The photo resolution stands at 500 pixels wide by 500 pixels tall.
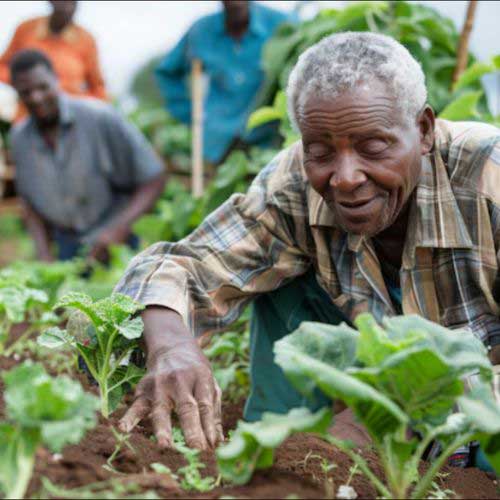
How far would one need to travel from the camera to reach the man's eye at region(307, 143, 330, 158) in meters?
2.41

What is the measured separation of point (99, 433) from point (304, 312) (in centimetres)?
122

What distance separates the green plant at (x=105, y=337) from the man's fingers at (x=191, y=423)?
0.22 meters

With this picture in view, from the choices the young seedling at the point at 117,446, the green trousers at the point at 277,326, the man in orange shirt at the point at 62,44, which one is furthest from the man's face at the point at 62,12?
the young seedling at the point at 117,446

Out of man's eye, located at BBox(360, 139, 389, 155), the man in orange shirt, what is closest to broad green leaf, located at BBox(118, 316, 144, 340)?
man's eye, located at BBox(360, 139, 389, 155)

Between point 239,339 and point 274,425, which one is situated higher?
point 274,425

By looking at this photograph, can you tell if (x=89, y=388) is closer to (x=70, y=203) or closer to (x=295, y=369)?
(x=295, y=369)

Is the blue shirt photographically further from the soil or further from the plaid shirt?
the soil

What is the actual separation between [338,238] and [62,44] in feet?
15.4

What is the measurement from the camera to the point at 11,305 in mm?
3312

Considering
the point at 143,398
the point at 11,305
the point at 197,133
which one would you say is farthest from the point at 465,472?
the point at 197,133

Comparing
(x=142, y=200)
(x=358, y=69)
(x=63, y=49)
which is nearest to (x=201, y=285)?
(x=358, y=69)

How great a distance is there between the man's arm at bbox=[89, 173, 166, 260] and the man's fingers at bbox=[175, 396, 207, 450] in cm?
412

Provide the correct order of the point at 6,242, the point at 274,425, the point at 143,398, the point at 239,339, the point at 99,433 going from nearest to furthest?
the point at 274,425 → the point at 99,433 → the point at 143,398 → the point at 239,339 → the point at 6,242

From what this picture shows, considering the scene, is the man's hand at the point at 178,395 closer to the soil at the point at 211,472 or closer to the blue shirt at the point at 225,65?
the soil at the point at 211,472
